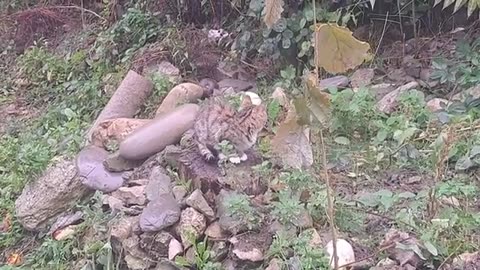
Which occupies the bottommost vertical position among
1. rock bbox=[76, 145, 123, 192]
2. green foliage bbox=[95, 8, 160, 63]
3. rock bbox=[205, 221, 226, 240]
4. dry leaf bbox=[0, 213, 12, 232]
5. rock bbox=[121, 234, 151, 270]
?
dry leaf bbox=[0, 213, 12, 232]

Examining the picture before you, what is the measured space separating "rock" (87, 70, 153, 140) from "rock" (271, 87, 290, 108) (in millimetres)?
876

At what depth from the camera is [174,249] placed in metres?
2.63

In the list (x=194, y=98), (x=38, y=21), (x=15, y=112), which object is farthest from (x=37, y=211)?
(x=38, y=21)

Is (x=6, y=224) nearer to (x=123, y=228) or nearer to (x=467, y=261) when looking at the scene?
Result: (x=123, y=228)

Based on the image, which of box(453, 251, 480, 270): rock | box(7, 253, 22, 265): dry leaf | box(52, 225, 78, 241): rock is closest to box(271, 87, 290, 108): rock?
box(52, 225, 78, 241): rock

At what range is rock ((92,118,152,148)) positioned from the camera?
3.50 m

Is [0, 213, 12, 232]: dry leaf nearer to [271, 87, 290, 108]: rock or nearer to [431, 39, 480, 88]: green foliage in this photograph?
[271, 87, 290, 108]: rock

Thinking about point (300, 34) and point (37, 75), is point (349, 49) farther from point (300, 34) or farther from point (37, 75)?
point (37, 75)

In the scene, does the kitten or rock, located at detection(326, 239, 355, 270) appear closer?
rock, located at detection(326, 239, 355, 270)

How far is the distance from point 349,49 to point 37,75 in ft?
13.8

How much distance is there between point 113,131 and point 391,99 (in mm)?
1344

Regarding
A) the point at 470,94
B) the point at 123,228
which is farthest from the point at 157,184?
the point at 470,94

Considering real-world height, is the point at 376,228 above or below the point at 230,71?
above

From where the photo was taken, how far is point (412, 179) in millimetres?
2777
